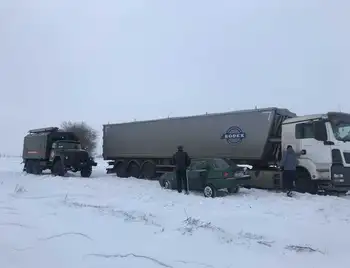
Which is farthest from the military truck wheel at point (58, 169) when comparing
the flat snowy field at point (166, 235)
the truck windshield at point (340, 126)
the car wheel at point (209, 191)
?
the truck windshield at point (340, 126)

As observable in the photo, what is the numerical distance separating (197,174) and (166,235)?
7.27 meters

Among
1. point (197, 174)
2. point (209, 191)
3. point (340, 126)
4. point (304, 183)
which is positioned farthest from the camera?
point (304, 183)

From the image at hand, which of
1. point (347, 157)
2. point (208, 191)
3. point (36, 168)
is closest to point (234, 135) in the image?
point (208, 191)

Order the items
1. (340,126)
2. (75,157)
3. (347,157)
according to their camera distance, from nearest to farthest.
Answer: (347,157), (340,126), (75,157)

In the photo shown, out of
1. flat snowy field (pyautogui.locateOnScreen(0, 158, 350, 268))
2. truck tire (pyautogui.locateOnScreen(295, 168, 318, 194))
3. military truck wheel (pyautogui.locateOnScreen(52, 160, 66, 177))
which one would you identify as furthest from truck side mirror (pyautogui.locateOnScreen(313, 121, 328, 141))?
military truck wheel (pyautogui.locateOnScreen(52, 160, 66, 177))

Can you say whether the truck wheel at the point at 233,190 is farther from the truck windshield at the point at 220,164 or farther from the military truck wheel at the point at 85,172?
the military truck wheel at the point at 85,172

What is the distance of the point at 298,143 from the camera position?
1488 centimetres

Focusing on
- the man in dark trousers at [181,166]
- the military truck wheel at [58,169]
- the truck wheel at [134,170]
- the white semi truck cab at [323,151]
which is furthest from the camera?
the military truck wheel at [58,169]

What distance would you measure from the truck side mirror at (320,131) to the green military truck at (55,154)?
1491 centimetres

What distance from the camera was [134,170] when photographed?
23.2 metres

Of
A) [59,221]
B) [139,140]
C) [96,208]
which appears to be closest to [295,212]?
[96,208]

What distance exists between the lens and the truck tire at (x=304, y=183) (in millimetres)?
14492

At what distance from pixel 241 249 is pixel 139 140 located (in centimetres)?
1635

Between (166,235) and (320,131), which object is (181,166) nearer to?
(320,131)
